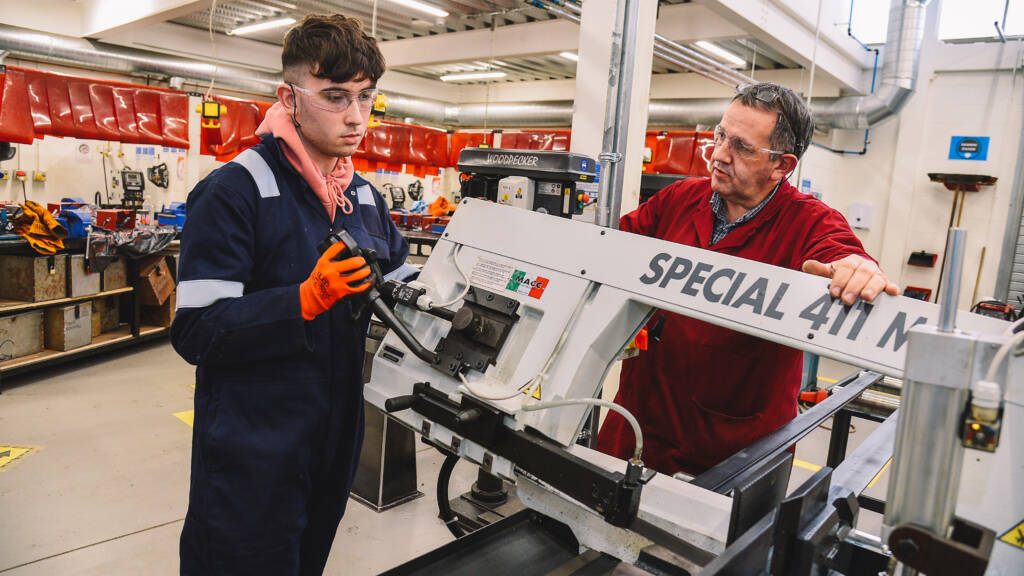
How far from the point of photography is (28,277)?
3740 millimetres

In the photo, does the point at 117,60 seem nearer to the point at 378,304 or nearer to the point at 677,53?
the point at 677,53

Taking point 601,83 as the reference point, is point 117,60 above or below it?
above

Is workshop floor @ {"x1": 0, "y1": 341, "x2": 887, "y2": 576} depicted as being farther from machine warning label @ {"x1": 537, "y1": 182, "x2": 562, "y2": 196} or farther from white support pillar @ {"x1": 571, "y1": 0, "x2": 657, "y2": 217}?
white support pillar @ {"x1": 571, "y1": 0, "x2": 657, "y2": 217}

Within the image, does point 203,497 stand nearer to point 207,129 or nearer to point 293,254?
point 293,254

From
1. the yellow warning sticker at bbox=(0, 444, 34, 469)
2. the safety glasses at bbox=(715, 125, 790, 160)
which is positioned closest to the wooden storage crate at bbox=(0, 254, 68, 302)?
the yellow warning sticker at bbox=(0, 444, 34, 469)

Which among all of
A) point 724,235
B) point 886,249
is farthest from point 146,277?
point 886,249

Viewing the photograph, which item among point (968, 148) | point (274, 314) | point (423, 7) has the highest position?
point (423, 7)

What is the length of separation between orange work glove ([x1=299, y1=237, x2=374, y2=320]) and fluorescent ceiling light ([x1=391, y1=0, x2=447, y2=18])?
4.99m

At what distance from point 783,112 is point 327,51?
0.97 m

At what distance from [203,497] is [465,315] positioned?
61 cm

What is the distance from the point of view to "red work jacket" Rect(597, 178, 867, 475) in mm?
1315

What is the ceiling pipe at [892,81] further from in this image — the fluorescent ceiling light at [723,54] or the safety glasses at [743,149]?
the safety glasses at [743,149]

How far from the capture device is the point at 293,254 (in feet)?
3.87

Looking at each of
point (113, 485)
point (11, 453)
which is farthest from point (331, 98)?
point (11, 453)
